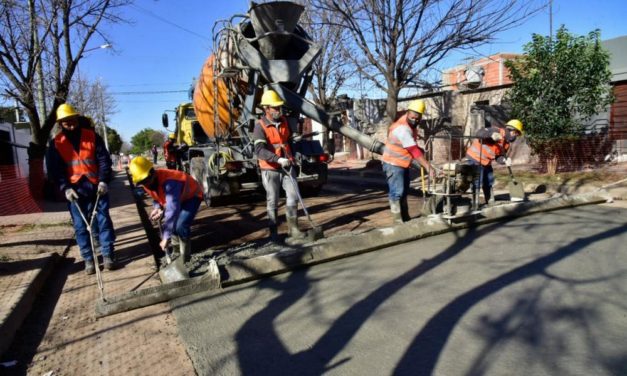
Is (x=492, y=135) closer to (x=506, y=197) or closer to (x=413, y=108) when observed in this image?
(x=413, y=108)

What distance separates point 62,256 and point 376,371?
13.7ft

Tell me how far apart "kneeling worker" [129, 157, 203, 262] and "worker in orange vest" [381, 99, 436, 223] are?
7.41 ft

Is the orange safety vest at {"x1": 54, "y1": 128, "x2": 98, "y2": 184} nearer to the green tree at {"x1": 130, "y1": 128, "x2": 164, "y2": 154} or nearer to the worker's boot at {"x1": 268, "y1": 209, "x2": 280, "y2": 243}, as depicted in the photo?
the worker's boot at {"x1": 268, "y1": 209, "x2": 280, "y2": 243}

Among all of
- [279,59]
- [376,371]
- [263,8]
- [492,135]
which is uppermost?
[263,8]

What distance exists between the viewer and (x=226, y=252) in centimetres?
501

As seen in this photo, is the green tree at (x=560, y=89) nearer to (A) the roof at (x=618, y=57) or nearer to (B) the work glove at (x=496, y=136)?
(B) the work glove at (x=496, y=136)

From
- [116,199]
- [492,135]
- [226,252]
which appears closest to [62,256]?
[226,252]

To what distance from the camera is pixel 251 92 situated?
6.78 meters

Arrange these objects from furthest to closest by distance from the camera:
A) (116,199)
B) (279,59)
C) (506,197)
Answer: (116,199)
(506,197)
(279,59)

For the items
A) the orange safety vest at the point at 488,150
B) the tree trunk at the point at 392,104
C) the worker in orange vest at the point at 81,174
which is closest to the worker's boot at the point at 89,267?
the worker in orange vest at the point at 81,174

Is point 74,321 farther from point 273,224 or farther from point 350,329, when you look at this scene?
point 273,224

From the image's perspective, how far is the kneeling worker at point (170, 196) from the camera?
3.77 meters

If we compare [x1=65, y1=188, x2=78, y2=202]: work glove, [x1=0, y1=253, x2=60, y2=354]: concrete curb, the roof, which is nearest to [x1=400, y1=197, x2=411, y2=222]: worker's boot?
[x1=65, y1=188, x2=78, y2=202]: work glove

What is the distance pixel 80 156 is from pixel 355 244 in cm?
286
